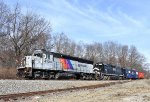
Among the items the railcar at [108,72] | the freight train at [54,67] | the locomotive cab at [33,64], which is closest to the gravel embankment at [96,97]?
the locomotive cab at [33,64]

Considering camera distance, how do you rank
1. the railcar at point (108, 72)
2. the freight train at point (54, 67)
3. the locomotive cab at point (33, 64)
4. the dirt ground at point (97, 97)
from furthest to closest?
the railcar at point (108, 72)
the freight train at point (54, 67)
the locomotive cab at point (33, 64)
the dirt ground at point (97, 97)

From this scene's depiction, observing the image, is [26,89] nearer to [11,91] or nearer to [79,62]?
[11,91]

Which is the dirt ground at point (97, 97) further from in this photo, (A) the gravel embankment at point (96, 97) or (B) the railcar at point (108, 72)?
(B) the railcar at point (108, 72)

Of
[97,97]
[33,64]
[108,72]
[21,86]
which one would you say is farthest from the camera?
[108,72]

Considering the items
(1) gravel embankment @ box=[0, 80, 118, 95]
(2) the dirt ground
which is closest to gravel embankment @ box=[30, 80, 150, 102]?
(2) the dirt ground

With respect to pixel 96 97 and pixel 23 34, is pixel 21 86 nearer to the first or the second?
pixel 96 97

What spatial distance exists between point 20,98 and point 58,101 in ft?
8.61

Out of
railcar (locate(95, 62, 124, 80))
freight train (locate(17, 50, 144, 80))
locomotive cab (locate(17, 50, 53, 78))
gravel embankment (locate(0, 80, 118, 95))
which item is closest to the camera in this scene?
gravel embankment (locate(0, 80, 118, 95))

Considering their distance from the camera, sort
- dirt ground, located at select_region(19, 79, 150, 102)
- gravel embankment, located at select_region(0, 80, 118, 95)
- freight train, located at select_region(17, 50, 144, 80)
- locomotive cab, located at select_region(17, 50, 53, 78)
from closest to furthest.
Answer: dirt ground, located at select_region(19, 79, 150, 102) → gravel embankment, located at select_region(0, 80, 118, 95) → locomotive cab, located at select_region(17, 50, 53, 78) → freight train, located at select_region(17, 50, 144, 80)

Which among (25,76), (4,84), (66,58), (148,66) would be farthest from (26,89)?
(148,66)

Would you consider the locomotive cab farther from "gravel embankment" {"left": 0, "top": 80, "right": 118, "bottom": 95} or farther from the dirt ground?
the dirt ground

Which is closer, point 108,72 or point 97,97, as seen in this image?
point 97,97

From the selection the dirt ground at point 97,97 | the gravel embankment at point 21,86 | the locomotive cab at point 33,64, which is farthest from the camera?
the locomotive cab at point 33,64

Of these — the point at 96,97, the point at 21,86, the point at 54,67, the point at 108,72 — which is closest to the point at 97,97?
the point at 96,97
